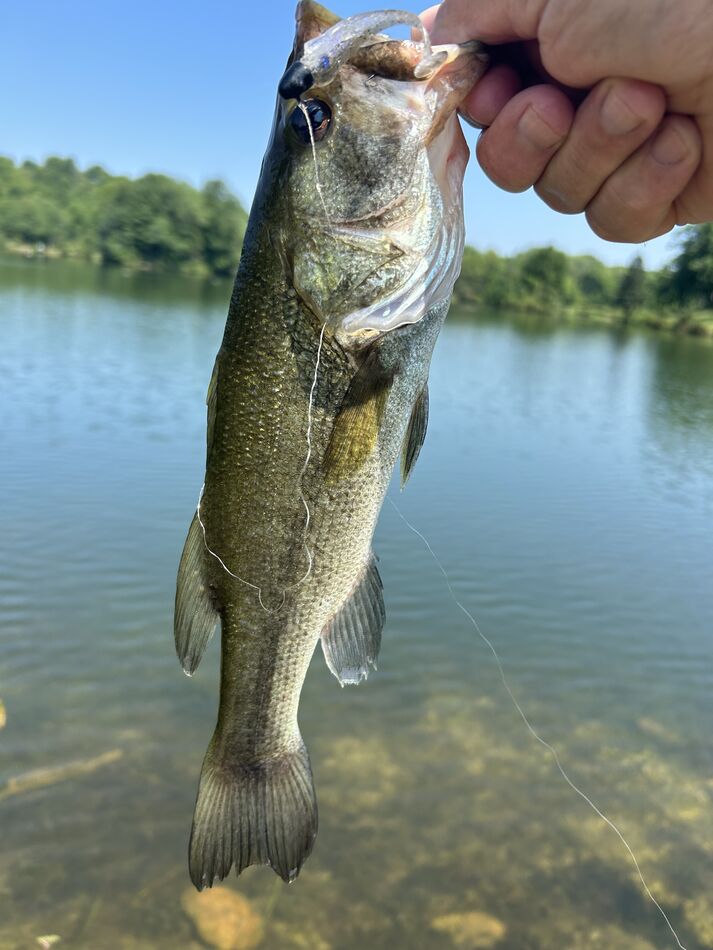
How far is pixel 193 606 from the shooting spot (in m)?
2.15

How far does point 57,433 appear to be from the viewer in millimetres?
12273

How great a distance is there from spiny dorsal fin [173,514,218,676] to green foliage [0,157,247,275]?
8413cm

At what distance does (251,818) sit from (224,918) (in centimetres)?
248

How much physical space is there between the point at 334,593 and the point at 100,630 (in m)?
5.39

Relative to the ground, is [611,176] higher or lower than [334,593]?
higher

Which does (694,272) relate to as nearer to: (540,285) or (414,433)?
(540,285)

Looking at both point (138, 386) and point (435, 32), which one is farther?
point (138, 386)

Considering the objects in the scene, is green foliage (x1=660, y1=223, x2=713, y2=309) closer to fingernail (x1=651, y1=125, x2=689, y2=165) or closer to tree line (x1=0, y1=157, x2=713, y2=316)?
tree line (x1=0, y1=157, x2=713, y2=316)

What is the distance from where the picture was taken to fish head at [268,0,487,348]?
1877 millimetres

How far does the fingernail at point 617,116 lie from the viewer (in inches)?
77.4

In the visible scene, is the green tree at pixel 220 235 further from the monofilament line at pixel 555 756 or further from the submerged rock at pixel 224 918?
the submerged rock at pixel 224 918

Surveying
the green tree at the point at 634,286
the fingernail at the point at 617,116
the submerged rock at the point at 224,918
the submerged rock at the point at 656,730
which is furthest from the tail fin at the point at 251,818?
the green tree at the point at 634,286

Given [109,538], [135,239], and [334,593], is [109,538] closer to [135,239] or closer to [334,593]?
[334,593]

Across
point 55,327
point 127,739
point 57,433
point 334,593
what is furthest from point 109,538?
point 55,327
